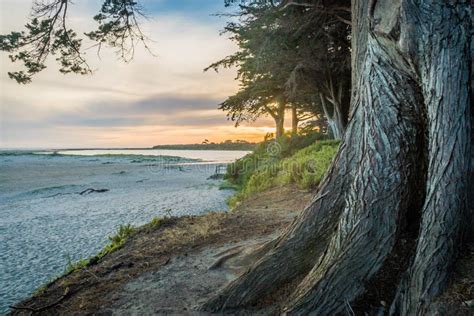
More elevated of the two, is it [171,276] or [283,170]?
[283,170]

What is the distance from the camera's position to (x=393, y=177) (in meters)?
2.92

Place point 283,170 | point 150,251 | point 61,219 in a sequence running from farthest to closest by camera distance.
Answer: point 283,170 < point 61,219 < point 150,251

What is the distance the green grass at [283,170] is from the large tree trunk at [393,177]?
23.4 ft

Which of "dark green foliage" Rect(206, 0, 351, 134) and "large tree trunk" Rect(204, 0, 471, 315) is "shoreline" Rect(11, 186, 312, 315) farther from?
"dark green foliage" Rect(206, 0, 351, 134)

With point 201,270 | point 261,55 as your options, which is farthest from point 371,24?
point 261,55

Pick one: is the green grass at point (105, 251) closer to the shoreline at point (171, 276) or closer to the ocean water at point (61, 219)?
the shoreline at point (171, 276)

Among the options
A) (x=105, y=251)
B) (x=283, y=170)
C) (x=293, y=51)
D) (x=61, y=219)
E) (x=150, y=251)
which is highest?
(x=293, y=51)

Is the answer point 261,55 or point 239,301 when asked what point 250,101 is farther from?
point 239,301

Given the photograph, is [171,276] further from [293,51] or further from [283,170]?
[293,51]

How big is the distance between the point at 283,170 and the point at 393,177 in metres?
11.1

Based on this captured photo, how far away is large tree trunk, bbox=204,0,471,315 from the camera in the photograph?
2582 mm

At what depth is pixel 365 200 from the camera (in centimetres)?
300

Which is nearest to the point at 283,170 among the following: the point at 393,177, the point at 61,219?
the point at 61,219

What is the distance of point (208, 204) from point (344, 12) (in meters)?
9.45
